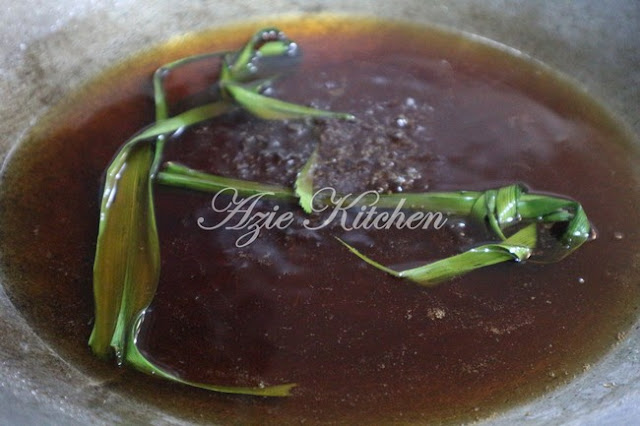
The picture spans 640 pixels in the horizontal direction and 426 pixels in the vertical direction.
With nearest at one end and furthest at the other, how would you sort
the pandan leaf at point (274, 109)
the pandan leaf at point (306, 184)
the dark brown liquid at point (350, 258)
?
the dark brown liquid at point (350, 258) < the pandan leaf at point (306, 184) < the pandan leaf at point (274, 109)

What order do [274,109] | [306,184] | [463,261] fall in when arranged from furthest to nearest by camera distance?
1. [274,109]
2. [306,184]
3. [463,261]

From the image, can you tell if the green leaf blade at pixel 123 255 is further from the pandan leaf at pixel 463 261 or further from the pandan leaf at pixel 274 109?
the pandan leaf at pixel 463 261

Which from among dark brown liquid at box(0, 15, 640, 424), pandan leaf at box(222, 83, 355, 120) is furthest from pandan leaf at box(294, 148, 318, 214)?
pandan leaf at box(222, 83, 355, 120)

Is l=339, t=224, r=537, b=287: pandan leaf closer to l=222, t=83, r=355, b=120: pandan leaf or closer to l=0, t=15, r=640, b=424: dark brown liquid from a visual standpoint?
l=0, t=15, r=640, b=424: dark brown liquid

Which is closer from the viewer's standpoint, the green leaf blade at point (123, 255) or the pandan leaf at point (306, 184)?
the green leaf blade at point (123, 255)

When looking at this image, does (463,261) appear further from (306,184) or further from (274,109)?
(274,109)

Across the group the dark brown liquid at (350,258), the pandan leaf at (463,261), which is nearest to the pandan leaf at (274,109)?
the dark brown liquid at (350,258)

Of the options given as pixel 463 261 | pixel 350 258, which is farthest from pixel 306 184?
pixel 463 261

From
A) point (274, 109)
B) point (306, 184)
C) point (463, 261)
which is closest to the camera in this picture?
point (463, 261)

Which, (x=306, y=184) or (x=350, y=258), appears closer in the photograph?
(x=350, y=258)
